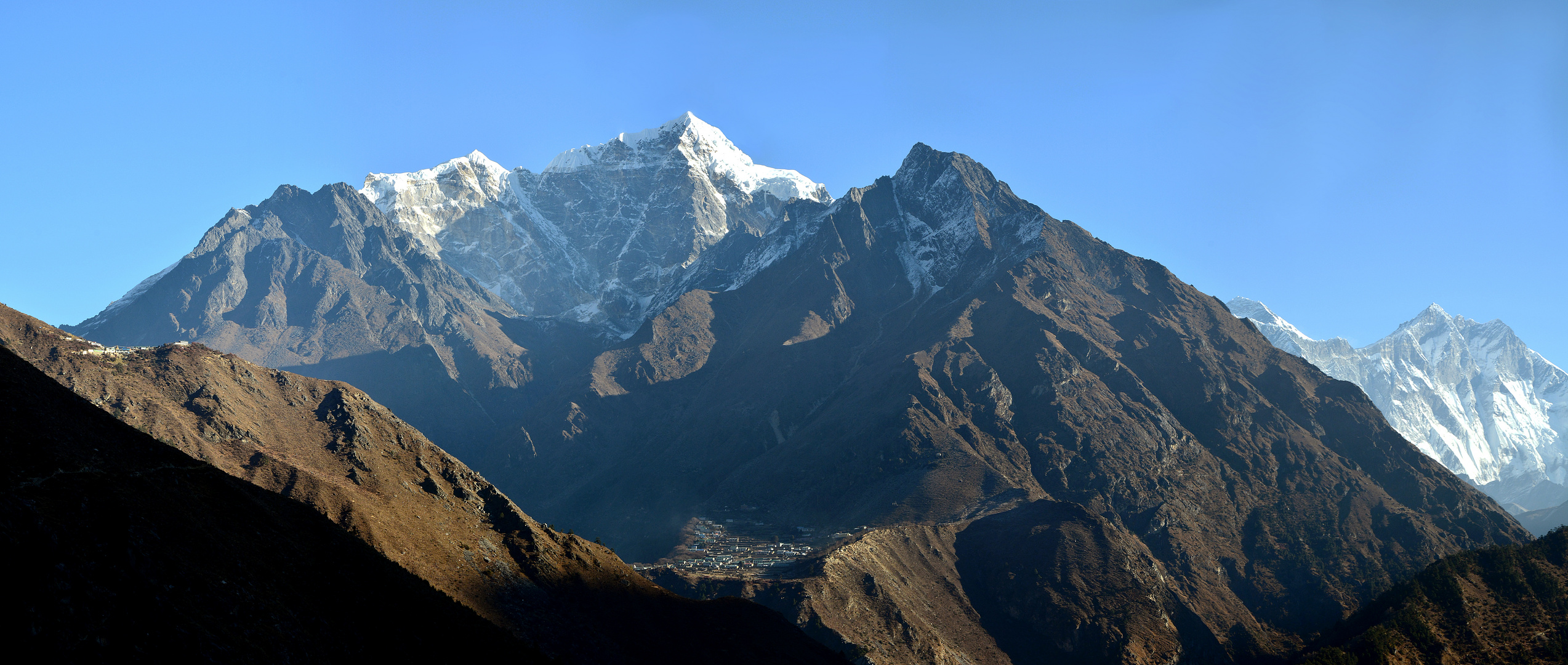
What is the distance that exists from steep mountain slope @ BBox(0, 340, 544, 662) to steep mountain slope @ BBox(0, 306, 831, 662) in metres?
19.3

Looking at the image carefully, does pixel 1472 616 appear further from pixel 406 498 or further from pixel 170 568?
pixel 170 568

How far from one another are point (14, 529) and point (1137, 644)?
195 meters

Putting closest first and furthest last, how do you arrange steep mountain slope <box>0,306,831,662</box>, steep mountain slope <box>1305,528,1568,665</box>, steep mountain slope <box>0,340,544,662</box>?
steep mountain slope <box>0,340,544,662</box> → steep mountain slope <box>0,306,831,662</box> → steep mountain slope <box>1305,528,1568,665</box>

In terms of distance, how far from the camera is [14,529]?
4962cm

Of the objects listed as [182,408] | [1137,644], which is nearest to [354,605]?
[182,408]

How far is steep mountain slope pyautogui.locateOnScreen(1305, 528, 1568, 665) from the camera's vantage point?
504ft

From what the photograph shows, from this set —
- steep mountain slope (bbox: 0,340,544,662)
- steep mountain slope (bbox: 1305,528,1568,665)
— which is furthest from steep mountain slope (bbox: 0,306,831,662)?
steep mountain slope (bbox: 1305,528,1568,665)

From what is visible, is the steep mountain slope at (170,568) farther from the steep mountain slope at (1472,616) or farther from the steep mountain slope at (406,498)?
the steep mountain slope at (1472,616)

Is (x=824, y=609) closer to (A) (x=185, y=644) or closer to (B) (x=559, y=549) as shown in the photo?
(B) (x=559, y=549)

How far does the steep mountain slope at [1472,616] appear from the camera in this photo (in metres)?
154

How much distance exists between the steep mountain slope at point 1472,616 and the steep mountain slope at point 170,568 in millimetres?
153929

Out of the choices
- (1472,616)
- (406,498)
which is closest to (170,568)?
(406,498)

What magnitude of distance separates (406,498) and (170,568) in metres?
68.5

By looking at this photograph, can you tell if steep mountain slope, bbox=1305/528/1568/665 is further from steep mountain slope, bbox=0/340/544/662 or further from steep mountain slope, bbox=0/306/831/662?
steep mountain slope, bbox=0/340/544/662
